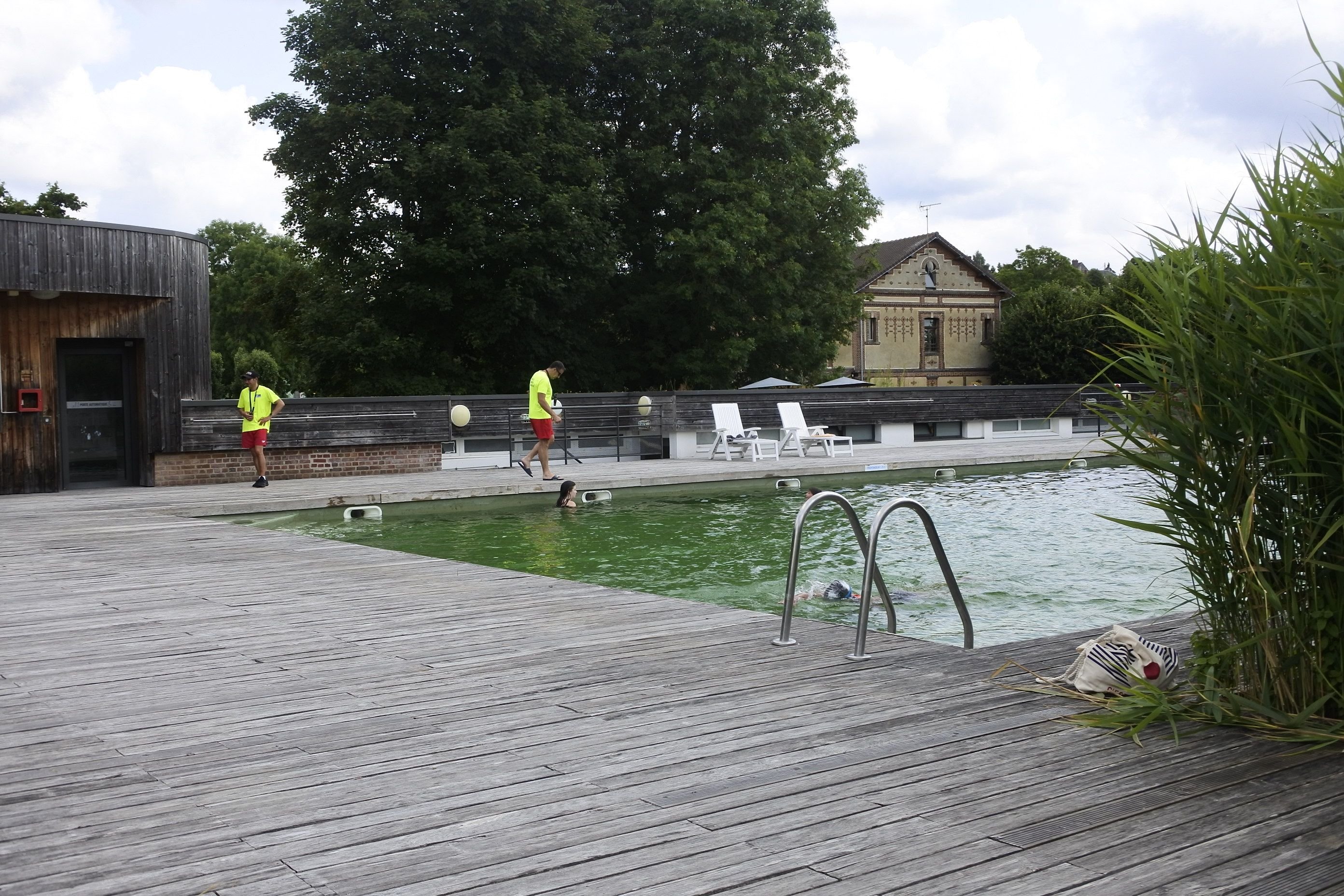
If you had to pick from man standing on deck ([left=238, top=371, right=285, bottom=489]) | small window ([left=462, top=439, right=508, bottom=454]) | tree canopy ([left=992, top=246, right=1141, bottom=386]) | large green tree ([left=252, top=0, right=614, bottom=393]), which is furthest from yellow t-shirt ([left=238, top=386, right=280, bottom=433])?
tree canopy ([left=992, top=246, right=1141, bottom=386])

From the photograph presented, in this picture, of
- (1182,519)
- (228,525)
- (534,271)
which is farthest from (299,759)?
(534,271)

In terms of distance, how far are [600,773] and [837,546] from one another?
29.1ft

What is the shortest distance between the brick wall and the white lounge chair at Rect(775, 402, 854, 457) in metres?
7.12

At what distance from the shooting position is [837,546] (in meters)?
12.6

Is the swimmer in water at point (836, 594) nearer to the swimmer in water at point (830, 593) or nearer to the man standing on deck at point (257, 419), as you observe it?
the swimmer in water at point (830, 593)

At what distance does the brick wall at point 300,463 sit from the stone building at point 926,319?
1500 inches

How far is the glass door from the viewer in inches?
716

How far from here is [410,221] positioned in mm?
30656

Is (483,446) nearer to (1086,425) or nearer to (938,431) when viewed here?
(938,431)

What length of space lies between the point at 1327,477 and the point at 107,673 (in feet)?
16.9

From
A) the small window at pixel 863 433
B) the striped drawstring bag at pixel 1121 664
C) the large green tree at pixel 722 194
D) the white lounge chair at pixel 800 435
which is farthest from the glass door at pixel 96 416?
the striped drawstring bag at pixel 1121 664

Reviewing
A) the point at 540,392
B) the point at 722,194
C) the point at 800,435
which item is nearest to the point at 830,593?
the point at 540,392

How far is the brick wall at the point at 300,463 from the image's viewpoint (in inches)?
750

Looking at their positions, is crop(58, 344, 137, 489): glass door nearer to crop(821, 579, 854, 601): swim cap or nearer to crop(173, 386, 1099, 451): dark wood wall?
crop(173, 386, 1099, 451): dark wood wall
